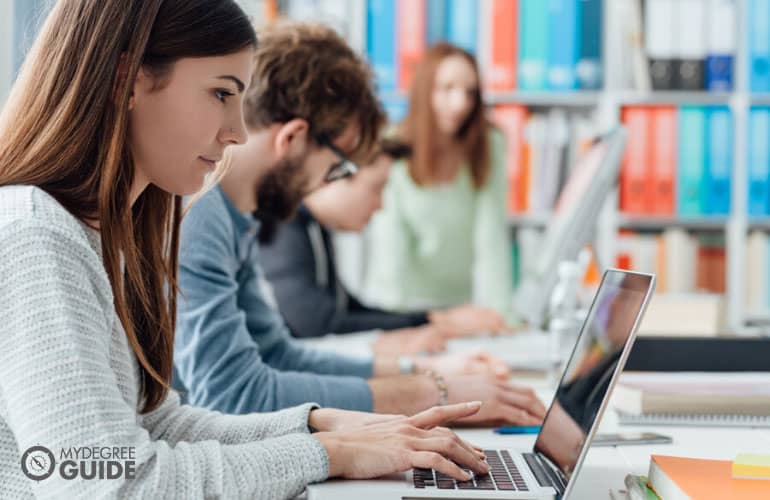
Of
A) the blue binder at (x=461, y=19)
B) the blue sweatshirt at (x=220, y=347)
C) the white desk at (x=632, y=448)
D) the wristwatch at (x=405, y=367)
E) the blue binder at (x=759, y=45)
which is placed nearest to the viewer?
the white desk at (x=632, y=448)

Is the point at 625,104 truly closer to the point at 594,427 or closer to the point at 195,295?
the point at 195,295

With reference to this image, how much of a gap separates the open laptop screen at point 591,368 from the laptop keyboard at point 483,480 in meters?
0.05

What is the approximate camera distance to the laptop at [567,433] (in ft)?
2.84

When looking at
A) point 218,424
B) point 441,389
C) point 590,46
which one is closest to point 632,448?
point 441,389

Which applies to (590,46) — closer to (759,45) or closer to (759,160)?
(759,45)

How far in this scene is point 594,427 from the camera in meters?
0.88

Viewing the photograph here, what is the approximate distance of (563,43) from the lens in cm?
333

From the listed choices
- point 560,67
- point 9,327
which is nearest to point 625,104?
point 560,67

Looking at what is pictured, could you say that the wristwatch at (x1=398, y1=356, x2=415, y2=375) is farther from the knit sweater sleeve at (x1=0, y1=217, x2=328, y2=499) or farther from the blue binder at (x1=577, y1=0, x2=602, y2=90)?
the blue binder at (x1=577, y1=0, x2=602, y2=90)

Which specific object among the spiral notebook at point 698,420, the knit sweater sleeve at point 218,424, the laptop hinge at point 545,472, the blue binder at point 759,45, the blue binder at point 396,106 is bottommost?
the spiral notebook at point 698,420

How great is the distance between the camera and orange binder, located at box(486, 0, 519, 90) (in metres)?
3.34

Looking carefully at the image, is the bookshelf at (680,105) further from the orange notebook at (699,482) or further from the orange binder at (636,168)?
the orange notebook at (699,482)

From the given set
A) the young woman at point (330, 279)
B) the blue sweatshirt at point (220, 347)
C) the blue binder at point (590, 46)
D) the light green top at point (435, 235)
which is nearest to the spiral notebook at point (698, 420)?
the blue sweatshirt at point (220, 347)

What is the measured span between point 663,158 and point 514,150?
0.50m
